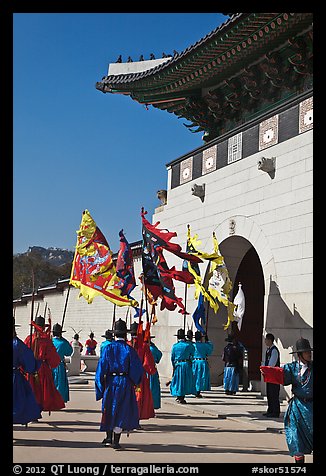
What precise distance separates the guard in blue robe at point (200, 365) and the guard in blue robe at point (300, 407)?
693 cm

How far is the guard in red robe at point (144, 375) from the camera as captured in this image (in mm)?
10281

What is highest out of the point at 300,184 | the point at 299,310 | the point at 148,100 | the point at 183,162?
the point at 148,100

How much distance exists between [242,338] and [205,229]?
2808 millimetres

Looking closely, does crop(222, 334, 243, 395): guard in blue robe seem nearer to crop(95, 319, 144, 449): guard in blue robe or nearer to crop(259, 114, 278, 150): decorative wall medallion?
crop(259, 114, 278, 150): decorative wall medallion

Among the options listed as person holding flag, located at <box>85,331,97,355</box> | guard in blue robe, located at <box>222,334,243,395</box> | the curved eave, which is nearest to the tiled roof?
the curved eave

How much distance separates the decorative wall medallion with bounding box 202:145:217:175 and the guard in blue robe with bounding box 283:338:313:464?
9.48 metres

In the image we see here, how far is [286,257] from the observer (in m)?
13.0

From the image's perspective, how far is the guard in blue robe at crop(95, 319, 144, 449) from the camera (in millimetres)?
8266

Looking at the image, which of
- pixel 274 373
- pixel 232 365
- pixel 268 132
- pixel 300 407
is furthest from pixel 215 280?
pixel 300 407

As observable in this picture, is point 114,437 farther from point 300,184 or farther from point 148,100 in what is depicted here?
point 148,100

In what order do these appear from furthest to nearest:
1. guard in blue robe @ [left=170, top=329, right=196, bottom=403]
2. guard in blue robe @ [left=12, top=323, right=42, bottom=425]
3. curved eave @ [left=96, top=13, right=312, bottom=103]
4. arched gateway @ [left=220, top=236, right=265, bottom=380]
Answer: arched gateway @ [left=220, top=236, right=265, bottom=380] → curved eave @ [left=96, top=13, right=312, bottom=103] → guard in blue robe @ [left=170, top=329, right=196, bottom=403] → guard in blue robe @ [left=12, top=323, right=42, bottom=425]

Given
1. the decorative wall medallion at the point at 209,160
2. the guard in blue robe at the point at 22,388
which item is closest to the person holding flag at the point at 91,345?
the decorative wall medallion at the point at 209,160

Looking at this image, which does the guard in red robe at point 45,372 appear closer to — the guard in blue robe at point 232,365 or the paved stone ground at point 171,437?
the paved stone ground at point 171,437
